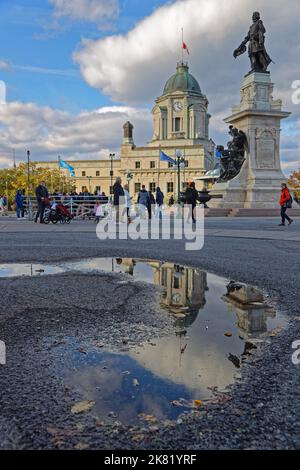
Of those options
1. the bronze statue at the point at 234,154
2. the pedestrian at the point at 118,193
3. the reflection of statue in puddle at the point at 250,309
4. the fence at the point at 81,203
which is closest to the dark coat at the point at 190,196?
the pedestrian at the point at 118,193

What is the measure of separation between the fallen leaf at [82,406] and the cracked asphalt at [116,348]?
4cm

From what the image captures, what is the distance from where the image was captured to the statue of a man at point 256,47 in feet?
89.3

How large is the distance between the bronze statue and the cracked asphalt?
20.6 metres

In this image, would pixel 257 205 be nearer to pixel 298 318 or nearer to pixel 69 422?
pixel 298 318

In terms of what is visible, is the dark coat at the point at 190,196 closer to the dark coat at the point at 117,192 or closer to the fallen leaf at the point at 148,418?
the dark coat at the point at 117,192

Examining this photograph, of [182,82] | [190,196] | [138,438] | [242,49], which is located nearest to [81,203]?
[190,196]

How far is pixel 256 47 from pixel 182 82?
82711 mm

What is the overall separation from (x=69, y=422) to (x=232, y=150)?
1059 inches

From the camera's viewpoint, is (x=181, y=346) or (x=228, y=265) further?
(x=228, y=265)


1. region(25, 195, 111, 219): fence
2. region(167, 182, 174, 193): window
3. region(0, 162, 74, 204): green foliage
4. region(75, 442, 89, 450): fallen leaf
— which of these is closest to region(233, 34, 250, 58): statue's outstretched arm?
region(25, 195, 111, 219): fence

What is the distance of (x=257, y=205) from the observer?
26391 mm
